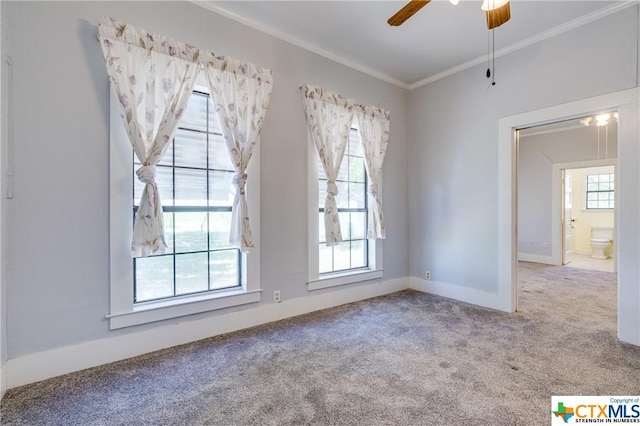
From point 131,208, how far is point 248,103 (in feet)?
4.50

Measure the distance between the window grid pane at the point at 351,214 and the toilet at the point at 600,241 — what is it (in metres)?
6.43

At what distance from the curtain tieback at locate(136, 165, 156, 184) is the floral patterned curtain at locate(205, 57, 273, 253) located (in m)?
0.67

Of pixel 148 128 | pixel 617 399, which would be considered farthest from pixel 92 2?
pixel 617 399

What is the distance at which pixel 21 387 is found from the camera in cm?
189

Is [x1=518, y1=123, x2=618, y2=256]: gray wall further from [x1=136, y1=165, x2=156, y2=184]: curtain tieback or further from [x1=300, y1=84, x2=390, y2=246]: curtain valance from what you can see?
[x1=136, y1=165, x2=156, y2=184]: curtain tieback

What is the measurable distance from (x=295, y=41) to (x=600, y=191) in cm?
821

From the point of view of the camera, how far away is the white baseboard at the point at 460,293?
347 cm

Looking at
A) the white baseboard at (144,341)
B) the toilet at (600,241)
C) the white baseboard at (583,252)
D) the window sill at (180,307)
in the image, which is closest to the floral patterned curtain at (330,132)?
the white baseboard at (144,341)

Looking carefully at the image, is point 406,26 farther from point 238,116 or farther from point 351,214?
point 351,214

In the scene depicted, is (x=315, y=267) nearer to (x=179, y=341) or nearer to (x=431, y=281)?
(x=179, y=341)

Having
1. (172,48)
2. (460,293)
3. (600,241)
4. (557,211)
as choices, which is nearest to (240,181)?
(172,48)

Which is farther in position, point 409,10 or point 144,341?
point 144,341

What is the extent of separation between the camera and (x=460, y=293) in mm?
3805

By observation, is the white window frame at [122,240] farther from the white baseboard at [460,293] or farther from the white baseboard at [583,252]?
the white baseboard at [583,252]
